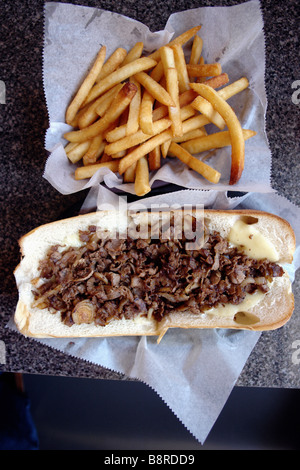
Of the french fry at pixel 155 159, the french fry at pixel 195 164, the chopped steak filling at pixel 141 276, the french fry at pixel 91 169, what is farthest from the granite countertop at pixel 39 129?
the french fry at pixel 195 164

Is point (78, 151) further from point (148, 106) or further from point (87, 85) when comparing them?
point (148, 106)

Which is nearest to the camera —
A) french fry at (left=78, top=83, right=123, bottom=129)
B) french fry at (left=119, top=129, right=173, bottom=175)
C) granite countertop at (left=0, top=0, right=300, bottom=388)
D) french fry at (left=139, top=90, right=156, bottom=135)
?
french fry at (left=139, top=90, right=156, bottom=135)

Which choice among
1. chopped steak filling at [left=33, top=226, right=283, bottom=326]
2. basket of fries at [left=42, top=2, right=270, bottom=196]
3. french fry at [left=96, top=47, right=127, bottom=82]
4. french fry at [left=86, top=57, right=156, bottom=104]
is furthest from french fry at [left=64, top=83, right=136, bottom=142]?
chopped steak filling at [left=33, top=226, right=283, bottom=326]

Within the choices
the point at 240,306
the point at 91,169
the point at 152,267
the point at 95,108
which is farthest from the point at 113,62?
the point at 240,306

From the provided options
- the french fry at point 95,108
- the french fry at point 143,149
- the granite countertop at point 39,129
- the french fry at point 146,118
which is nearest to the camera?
the french fry at point 146,118

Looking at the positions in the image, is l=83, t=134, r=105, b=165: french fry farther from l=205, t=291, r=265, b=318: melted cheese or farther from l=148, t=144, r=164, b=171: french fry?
l=205, t=291, r=265, b=318: melted cheese

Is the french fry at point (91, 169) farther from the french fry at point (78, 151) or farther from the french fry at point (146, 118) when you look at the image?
the french fry at point (146, 118)

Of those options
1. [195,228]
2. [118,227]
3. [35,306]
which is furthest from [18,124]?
[195,228]
